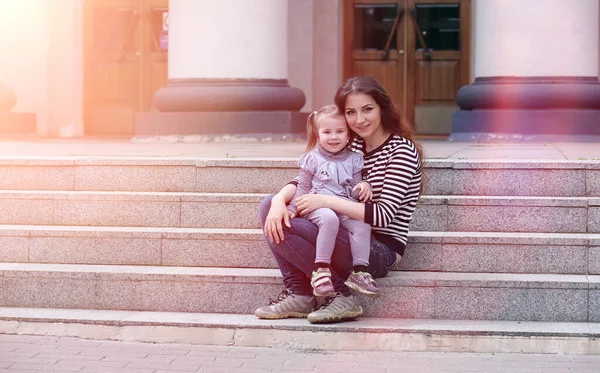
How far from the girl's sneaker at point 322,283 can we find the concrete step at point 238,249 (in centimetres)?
80

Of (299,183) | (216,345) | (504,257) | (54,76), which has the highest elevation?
(54,76)

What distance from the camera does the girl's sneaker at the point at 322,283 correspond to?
18.5ft

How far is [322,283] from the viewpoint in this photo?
5.63m

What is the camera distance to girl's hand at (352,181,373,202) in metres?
5.82

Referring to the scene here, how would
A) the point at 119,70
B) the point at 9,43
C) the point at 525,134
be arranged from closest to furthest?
the point at 525,134 → the point at 9,43 → the point at 119,70

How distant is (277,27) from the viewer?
12.1 m

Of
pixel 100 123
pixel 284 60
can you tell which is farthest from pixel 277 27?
pixel 100 123

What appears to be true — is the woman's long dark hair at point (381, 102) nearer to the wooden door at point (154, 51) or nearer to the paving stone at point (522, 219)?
the paving stone at point (522, 219)

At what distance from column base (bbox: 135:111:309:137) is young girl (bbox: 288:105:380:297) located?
5.87 meters

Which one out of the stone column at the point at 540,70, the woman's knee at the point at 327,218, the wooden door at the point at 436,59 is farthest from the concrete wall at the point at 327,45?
the woman's knee at the point at 327,218

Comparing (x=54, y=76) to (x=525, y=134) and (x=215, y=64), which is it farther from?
(x=525, y=134)

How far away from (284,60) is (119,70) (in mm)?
3544

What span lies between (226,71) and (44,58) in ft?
11.2

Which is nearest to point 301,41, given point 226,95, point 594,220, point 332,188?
point 226,95
